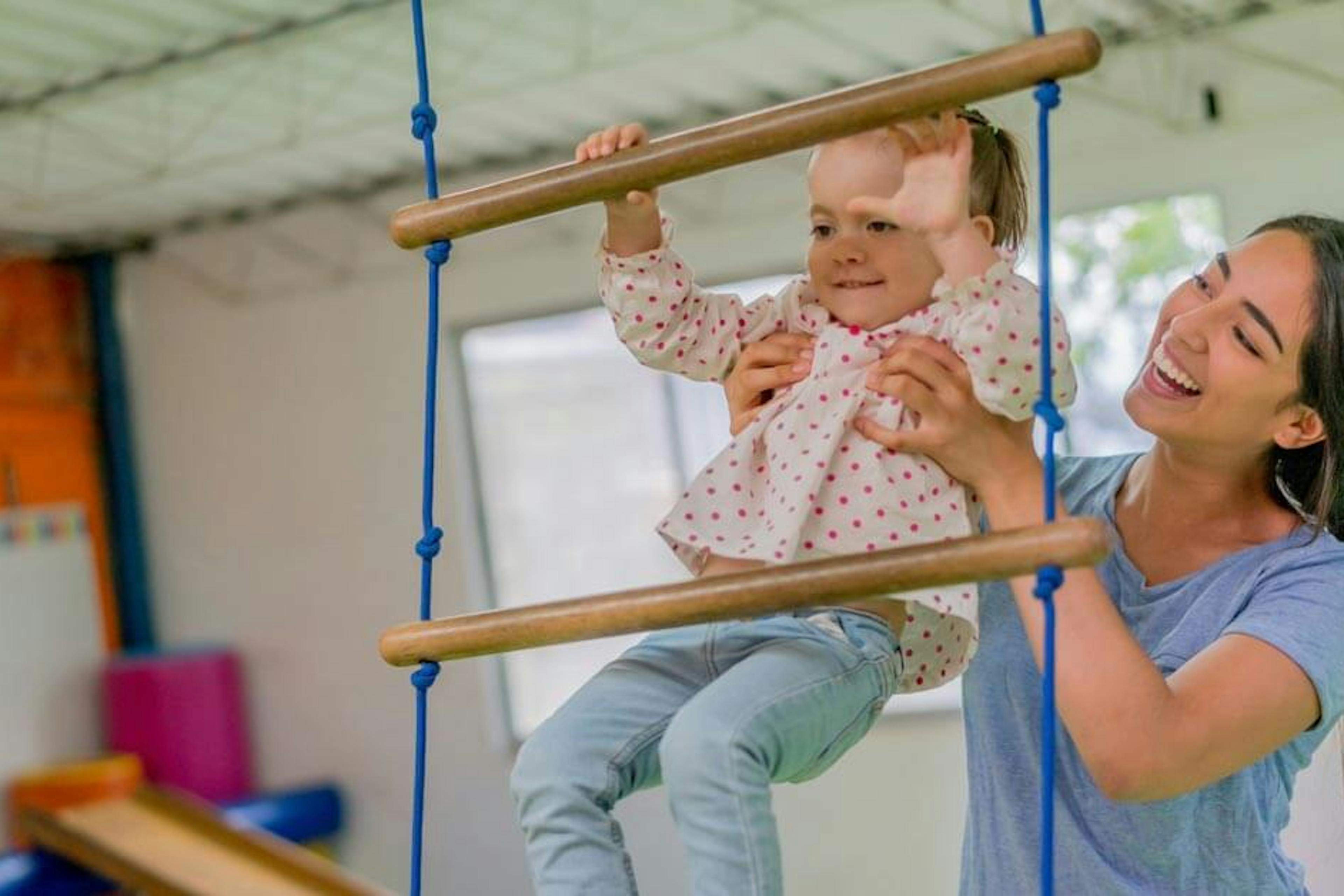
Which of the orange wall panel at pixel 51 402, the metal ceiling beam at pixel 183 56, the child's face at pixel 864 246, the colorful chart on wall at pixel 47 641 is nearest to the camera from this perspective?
the child's face at pixel 864 246

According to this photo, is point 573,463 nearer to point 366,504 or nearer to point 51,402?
point 366,504

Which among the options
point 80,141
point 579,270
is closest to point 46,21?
point 80,141

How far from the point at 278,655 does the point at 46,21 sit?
3703 mm

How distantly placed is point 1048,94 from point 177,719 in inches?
274

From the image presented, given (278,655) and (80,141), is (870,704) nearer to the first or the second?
(80,141)

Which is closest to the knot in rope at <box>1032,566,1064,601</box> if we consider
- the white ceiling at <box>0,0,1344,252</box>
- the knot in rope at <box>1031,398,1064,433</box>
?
the knot in rope at <box>1031,398,1064,433</box>

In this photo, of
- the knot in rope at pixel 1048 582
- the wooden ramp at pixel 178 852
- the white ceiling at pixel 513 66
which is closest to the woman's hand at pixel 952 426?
the knot in rope at pixel 1048 582

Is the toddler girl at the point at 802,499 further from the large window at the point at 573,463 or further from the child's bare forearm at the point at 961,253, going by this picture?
the large window at the point at 573,463

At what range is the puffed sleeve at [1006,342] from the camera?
1.45m

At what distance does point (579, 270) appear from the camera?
7.22 meters

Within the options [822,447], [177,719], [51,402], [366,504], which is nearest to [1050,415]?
[822,447]

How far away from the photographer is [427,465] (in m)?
1.65

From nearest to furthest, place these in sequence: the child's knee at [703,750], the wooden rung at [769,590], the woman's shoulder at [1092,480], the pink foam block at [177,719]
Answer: the wooden rung at [769,590] → the child's knee at [703,750] → the woman's shoulder at [1092,480] → the pink foam block at [177,719]

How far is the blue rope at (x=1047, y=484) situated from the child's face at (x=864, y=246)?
0.88 ft
